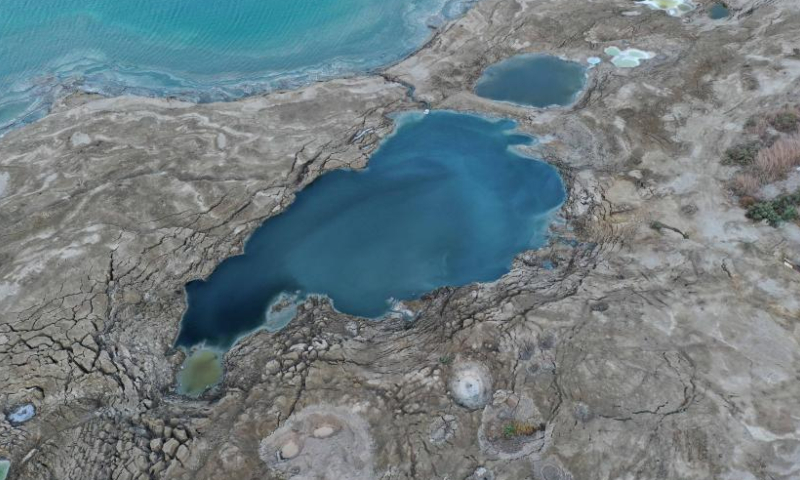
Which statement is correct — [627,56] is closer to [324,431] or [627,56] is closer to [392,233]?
[392,233]

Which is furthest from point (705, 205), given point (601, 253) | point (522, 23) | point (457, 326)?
point (522, 23)

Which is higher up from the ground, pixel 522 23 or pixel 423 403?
pixel 522 23

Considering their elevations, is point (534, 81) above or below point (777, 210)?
above

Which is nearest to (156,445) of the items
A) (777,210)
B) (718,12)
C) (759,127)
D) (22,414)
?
(22,414)

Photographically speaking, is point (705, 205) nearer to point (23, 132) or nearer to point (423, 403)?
point (423, 403)

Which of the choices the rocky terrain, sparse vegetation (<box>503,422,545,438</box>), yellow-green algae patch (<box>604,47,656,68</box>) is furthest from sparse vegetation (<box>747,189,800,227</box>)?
sparse vegetation (<box>503,422,545,438</box>)
